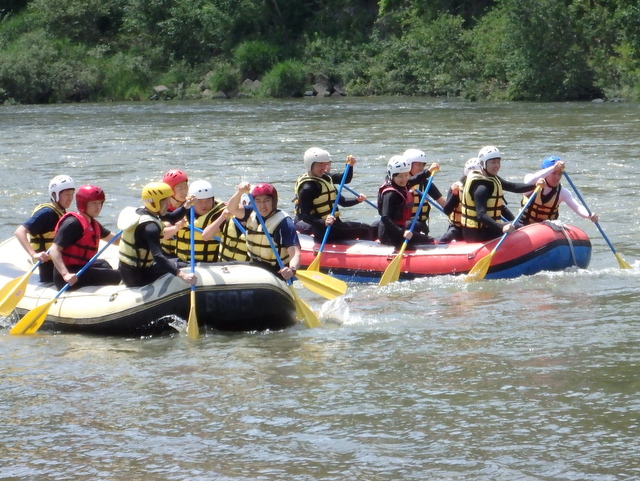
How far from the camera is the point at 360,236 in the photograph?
10.5 metres

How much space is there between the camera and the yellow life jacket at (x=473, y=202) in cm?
962

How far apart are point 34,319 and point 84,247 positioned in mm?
615

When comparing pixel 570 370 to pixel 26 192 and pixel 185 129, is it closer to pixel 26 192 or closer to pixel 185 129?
pixel 26 192

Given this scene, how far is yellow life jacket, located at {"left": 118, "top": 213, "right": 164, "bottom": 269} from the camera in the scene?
7531 millimetres

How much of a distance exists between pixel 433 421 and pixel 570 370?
1.24 meters

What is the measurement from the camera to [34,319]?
7.93 m

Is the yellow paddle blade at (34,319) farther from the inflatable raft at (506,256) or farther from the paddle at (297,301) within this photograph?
the inflatable raft at (506,256)

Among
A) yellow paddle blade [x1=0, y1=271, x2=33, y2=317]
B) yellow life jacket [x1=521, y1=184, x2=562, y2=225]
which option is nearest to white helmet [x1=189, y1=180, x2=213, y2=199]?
yellow paddle blade [x1=0, y1=271, x2=33, y2=317]

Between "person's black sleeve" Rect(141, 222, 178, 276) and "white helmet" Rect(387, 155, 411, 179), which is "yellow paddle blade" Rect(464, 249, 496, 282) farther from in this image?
"person's black sleeve" Rect(141, 222, 178, 276)

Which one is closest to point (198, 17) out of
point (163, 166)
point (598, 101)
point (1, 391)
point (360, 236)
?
point (598, 101)

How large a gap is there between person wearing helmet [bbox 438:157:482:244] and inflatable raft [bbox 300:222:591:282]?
330 millimetres

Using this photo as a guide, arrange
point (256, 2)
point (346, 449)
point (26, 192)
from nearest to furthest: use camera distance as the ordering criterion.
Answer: point (346, 449) → point (26, 192) → point (256, 2)

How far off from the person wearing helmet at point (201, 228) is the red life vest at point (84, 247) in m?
0.67

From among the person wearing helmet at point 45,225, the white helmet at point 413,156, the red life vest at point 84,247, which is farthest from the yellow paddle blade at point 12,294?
the white helmet at point 413,156
